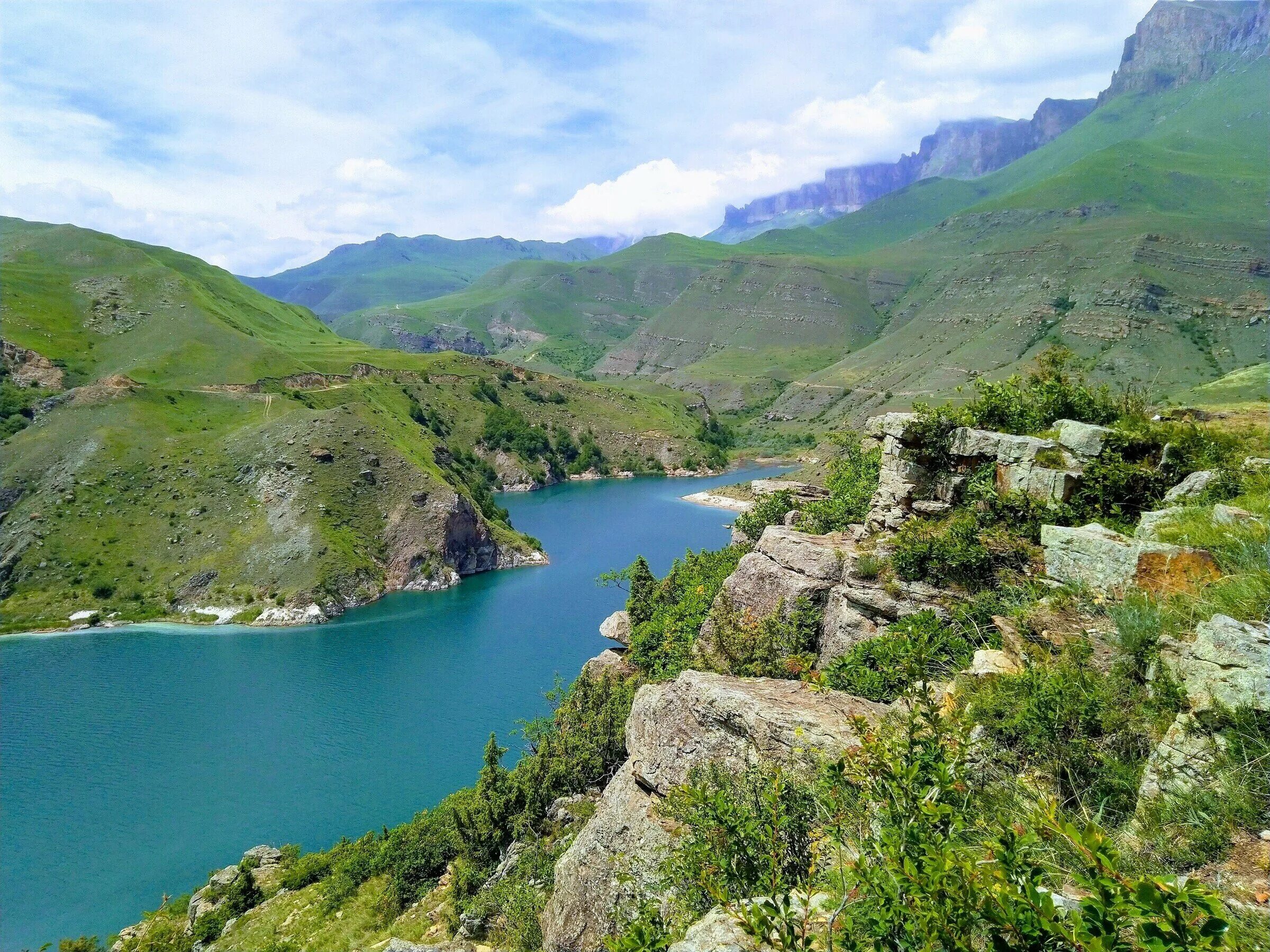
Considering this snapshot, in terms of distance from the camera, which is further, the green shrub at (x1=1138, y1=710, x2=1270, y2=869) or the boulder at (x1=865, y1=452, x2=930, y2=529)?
the boulder at (x1=865, y1=452, x2=930, y2=529)

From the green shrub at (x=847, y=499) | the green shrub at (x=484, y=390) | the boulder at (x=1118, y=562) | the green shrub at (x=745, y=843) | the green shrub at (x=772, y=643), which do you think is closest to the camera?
the green shrub at (x=745, y=843)

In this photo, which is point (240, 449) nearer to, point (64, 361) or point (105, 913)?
point (64, 361)

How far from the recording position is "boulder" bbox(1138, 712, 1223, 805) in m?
5.53

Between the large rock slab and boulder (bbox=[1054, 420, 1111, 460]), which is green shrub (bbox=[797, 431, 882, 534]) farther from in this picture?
the large rock slab

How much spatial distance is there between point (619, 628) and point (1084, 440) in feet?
84.0

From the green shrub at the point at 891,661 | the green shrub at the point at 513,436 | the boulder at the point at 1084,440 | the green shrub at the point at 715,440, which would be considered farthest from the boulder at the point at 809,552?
the green shrub at the point at 715,440

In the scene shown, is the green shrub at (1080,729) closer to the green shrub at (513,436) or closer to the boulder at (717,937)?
the boulder at (717,937)

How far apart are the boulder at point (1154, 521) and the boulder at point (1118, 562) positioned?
0.88 feet

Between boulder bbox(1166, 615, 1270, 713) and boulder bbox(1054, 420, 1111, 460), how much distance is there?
854cm

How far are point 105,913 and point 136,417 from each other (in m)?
67.4

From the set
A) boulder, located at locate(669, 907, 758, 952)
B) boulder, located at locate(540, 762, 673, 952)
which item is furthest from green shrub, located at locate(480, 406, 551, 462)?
boulder, located at locate(669, 907, 758, 952)

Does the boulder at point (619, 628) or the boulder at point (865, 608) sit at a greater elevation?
the boulder at point (865, 608)

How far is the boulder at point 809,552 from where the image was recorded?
657 inches

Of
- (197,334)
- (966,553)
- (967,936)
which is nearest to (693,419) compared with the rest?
(197,334)
